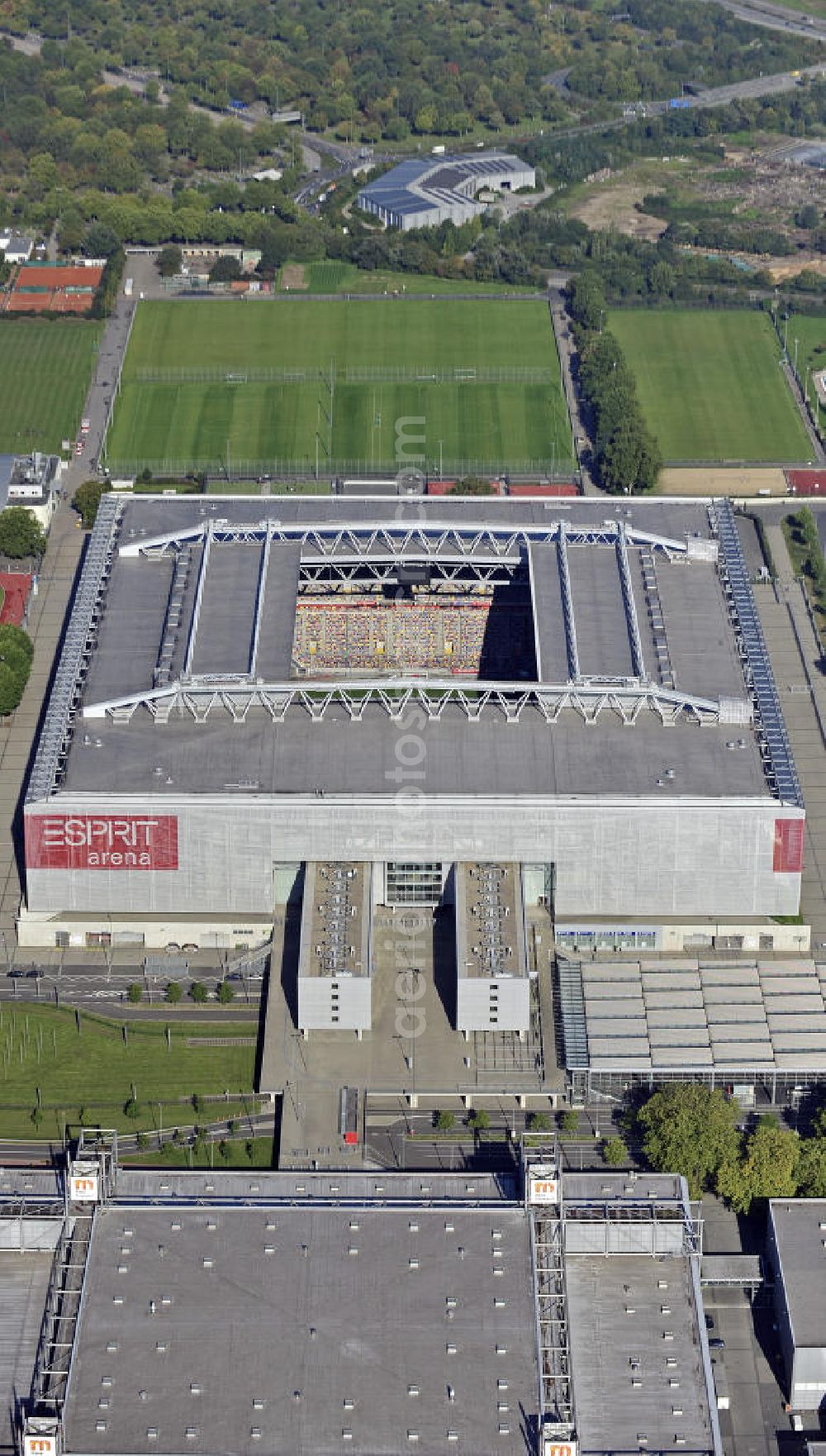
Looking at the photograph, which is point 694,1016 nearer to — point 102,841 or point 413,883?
point 413,883

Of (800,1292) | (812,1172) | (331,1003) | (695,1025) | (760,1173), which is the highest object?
(331,1003)

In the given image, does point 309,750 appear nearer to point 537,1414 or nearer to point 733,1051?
point 733,1051

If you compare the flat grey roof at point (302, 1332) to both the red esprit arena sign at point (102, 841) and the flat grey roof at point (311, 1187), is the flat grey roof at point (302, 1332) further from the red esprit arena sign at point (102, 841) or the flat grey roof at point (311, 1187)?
the red esprit arena sign at point (102, 841)

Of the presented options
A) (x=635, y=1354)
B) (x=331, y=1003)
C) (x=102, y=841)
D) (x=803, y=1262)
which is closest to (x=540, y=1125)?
(x=331, y=1003)

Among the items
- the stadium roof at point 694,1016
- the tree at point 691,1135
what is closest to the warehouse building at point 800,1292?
the tree at point 691,1135

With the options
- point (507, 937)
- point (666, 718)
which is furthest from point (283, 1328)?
point (666, 718)

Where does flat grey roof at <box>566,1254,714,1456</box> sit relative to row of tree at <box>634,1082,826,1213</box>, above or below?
below

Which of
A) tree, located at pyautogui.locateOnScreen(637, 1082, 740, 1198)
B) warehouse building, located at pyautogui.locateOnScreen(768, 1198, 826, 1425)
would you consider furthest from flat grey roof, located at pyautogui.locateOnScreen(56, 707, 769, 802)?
warehouse building, located at pyautogui.locateOnScreen(768, 1198, 826, 1425)

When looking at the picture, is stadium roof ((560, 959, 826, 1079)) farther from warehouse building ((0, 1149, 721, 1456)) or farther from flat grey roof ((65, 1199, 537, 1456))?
flat grey roof ((65, 1199, 537, 1456))
